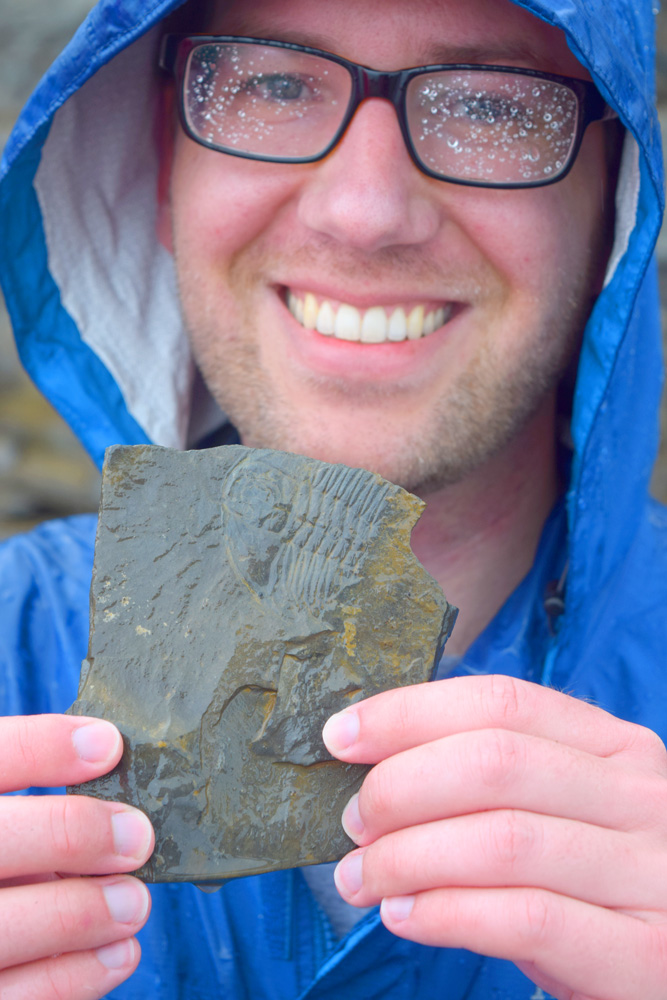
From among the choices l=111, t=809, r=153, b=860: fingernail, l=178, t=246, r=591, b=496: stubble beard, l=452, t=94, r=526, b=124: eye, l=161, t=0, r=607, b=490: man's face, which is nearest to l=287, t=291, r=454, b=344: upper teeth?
l=161, t=0, r=607, b=490: man's face

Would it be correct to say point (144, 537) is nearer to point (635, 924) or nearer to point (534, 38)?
point (635, 924)

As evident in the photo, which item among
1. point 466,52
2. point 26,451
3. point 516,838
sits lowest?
point 26,451

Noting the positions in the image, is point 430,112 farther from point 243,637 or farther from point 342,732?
point 342,732

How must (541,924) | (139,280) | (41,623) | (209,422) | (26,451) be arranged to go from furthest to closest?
(26,451) < (209,422) < (139,280) < (41,623) < (541,924)

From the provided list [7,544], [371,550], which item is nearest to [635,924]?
[371,550]

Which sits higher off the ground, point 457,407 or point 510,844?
point 457,407

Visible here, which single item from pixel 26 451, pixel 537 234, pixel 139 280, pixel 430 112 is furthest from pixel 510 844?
pixel 26 451
